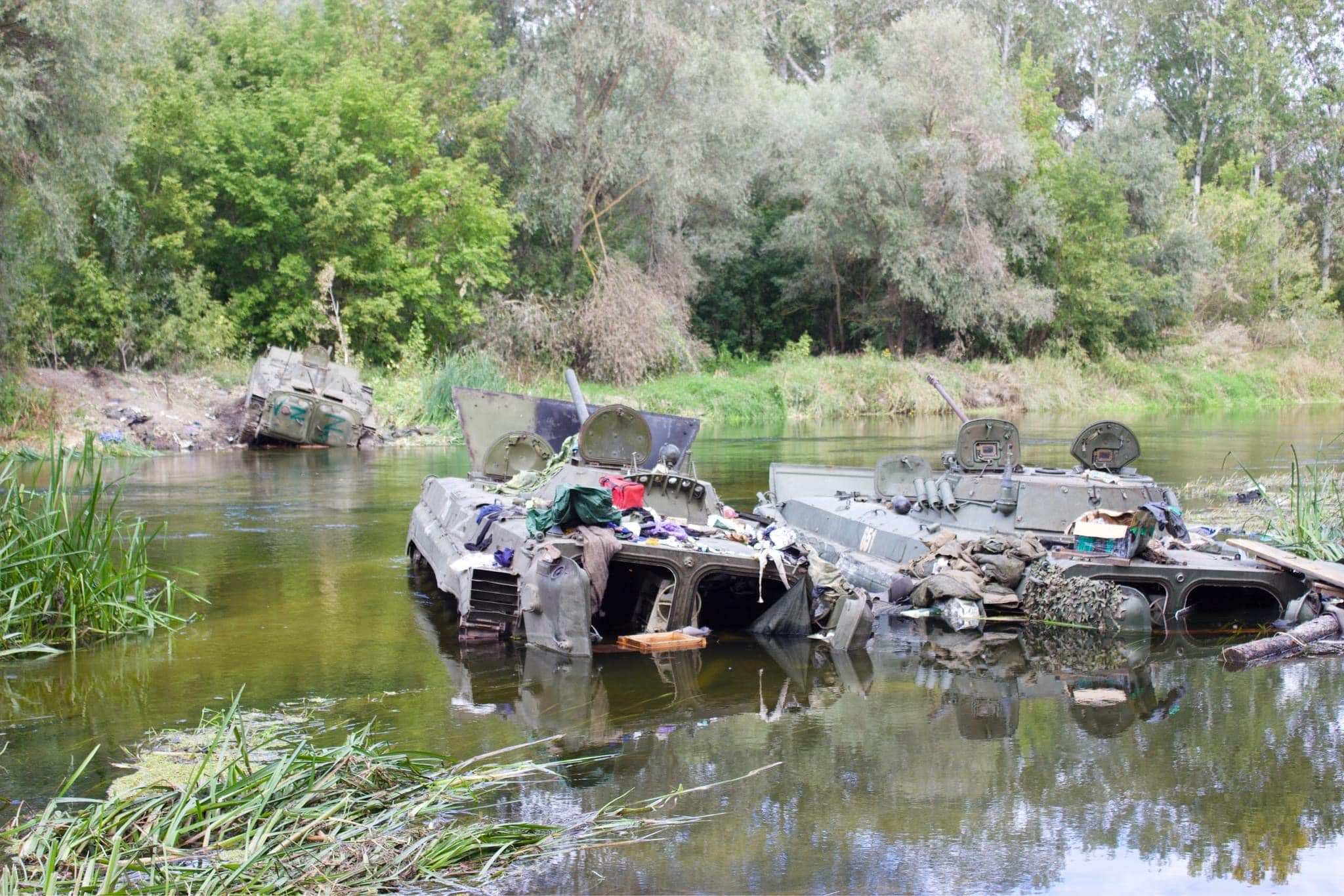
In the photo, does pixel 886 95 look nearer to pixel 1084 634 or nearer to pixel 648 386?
pixel 648 386

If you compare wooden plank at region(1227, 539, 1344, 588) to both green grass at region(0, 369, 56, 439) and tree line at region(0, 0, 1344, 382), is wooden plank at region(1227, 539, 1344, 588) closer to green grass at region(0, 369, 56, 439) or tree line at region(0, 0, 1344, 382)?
tree line at region(0, 0, 1344, 382)

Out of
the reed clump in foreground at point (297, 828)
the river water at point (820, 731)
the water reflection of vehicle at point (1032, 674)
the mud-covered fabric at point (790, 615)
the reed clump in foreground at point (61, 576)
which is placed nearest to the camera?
the reed clump in foreground at point (297, 828)

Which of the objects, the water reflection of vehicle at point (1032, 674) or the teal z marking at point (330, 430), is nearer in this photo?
the water reflection of vehicle at point (1032, 674)

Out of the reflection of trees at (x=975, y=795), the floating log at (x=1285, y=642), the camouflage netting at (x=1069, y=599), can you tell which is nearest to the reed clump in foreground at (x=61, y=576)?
the reflection of trees at (x=975, y=795)

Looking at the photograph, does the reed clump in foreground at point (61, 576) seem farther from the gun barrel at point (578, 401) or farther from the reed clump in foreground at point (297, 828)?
the gun barrel at point (578, 401)

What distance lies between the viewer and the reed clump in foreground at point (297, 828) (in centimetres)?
558

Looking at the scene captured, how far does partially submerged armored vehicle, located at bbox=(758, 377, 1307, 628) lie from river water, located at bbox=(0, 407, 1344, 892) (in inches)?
28.8

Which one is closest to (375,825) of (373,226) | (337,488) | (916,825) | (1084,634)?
(916,825)

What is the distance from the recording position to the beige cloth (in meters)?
10.6

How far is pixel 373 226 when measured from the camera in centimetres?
3581

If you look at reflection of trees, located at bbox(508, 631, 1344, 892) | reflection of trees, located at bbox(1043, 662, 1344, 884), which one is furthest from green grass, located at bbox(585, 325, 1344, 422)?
reflection of trees, located at bbox(1043, 662, 1344, 884)

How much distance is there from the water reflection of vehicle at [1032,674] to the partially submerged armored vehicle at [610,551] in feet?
3.01

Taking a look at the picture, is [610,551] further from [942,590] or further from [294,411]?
[294,411]

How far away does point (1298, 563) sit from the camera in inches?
488
